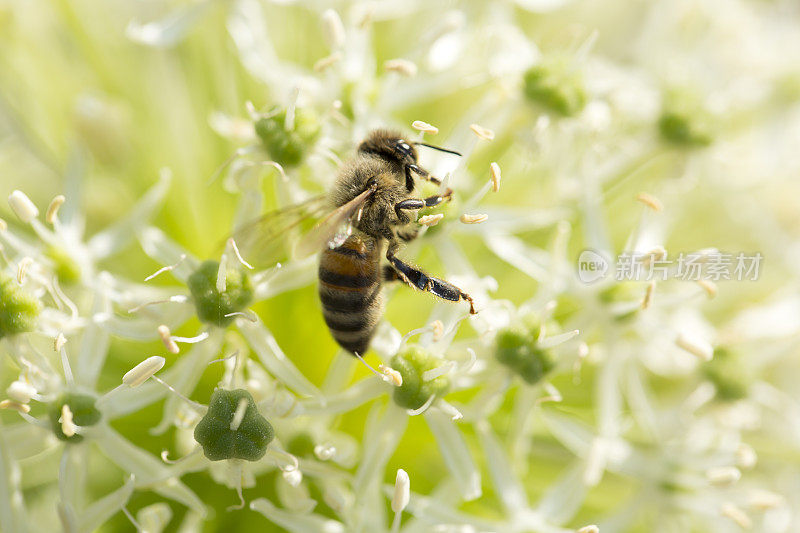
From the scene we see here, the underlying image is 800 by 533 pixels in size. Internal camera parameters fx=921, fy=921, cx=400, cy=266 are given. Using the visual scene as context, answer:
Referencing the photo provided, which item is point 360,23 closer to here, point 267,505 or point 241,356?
point 241,356

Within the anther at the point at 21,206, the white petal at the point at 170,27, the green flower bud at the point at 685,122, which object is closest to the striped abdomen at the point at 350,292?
the anther at the point at 21,206

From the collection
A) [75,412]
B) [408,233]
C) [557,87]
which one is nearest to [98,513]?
[75,412]

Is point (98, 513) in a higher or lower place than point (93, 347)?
lower

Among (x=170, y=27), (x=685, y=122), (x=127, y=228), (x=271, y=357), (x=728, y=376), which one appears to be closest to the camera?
(x=271, y=357)

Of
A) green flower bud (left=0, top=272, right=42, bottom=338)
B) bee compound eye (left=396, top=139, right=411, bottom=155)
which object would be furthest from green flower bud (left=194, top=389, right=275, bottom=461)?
bee compound eye (left=396, top=139, right=411, bottom=155)

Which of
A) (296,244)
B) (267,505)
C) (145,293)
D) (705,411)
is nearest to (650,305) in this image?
(705,411)

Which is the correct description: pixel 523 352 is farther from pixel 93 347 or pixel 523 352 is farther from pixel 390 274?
pixel 93 347
